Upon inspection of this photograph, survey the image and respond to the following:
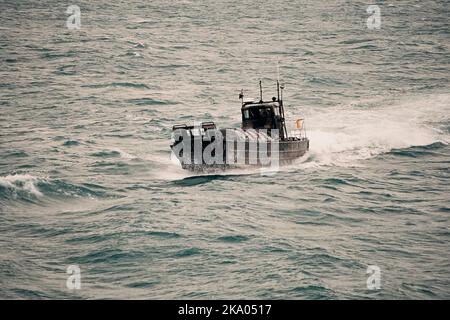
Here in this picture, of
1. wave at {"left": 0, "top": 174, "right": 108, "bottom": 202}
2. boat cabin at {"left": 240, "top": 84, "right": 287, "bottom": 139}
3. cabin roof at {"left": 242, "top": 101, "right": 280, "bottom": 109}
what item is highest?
cabin roof at {"left": 242, "top": 101, "right": 280, "bottom": 109}

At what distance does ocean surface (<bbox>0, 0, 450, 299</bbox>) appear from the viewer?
1003 inches

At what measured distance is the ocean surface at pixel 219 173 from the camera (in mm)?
25484

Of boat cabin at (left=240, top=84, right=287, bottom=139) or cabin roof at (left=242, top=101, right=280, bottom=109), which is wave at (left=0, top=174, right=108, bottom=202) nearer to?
boat cabin at (left=240, top=84, right=287, bottom=139)

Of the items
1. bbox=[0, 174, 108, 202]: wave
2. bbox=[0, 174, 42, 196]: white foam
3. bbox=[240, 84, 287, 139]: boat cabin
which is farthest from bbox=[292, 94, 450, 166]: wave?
bbox=[0, 174, 42, 196]: white foam

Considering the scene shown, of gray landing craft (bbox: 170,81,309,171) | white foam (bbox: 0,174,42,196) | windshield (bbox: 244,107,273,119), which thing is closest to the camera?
white foam (bbox: 0,174,42,196)

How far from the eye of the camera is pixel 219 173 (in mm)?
40062

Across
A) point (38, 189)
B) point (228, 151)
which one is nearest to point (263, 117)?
point (228, 151)

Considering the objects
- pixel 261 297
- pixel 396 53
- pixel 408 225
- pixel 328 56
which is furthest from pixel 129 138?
pixel 396 53

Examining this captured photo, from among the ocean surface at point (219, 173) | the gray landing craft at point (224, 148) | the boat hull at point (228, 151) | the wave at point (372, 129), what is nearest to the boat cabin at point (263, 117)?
the gray landing craft at point (224, 148)

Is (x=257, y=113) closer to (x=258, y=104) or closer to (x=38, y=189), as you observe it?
(x=258, y=104)

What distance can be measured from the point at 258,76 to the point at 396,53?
60.9ft

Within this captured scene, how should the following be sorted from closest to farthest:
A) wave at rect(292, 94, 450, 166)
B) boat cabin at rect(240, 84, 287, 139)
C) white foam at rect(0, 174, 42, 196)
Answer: white foam at rect(0, 174, 42, 196) → boat cabin at rect(240, 84, 287, 139) → wave at rect(292, 94, 450, 166)

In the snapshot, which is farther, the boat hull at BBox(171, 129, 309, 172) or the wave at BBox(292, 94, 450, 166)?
the wave at BBox(292, 94, 450, 166)
